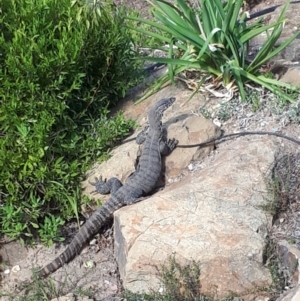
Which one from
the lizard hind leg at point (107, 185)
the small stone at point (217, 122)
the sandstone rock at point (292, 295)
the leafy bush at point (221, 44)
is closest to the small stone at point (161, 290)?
the sandstone rock at point (292, 295)

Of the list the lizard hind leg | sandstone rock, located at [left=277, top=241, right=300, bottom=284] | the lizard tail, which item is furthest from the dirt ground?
sandstone rock, located at [left=277, top=241, right=300, bottom=284]

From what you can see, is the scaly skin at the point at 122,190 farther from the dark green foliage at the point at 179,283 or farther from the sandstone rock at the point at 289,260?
the sandstone rock at the point at 289,260

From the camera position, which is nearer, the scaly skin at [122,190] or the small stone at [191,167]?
the scaly skin at [122,190]

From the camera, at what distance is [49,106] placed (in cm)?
560

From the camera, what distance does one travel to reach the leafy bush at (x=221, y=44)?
601 cm

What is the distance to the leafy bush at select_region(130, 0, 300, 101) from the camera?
6.01 m

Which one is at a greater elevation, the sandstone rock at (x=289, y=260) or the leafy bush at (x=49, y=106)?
the leafy bush at (x=49, y=106)

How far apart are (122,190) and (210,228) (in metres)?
1.07

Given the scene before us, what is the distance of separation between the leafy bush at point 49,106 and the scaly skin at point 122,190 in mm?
217

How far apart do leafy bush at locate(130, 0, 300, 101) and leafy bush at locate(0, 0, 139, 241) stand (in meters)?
0.65

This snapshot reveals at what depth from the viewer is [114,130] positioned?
19.9 ft

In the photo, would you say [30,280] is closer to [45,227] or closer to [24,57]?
[45,227]

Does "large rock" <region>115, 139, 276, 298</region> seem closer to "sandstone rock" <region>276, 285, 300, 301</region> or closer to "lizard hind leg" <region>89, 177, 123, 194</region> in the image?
"sandstone rock" <region>276, 285, 300, 301</region>

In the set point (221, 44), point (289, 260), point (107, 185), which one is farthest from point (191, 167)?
point (289, 260)
